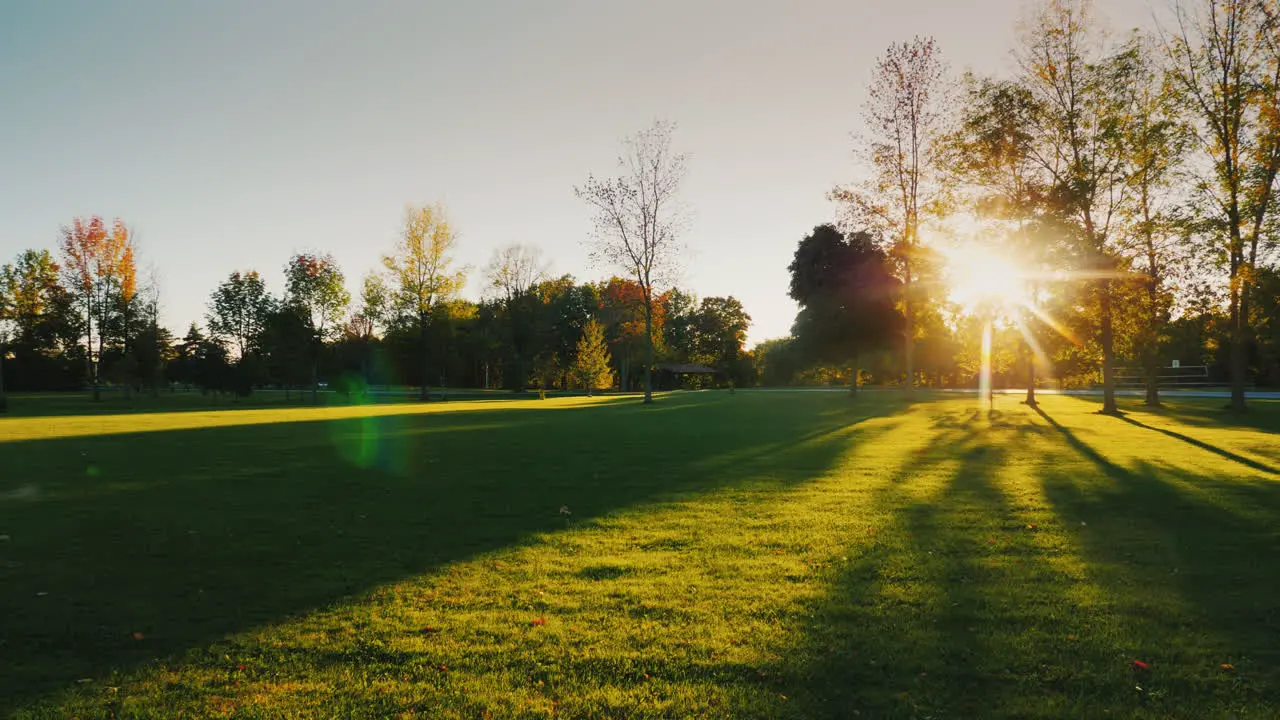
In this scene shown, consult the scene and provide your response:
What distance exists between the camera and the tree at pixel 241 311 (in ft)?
199

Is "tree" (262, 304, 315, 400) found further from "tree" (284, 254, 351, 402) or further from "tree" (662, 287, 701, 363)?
"tree" (662, 287, 701, 363)

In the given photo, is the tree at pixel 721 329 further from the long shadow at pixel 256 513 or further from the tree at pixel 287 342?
the long shadow at pixel 256 513

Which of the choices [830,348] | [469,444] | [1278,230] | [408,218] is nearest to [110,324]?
[408,218]

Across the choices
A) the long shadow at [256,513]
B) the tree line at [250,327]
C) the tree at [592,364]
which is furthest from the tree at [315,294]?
the long shadow at [256,513]

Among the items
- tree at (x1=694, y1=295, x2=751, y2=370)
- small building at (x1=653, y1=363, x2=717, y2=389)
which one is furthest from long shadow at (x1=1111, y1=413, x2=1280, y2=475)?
tree at (x1=694, y1=295, x2=751, y2=370)

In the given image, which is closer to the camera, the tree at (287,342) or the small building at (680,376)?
the tree at (287,342)

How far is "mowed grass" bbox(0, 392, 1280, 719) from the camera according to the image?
160 inches

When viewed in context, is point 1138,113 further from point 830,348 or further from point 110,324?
point 110,324

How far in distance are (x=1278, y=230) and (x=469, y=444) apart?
30561 millimetres

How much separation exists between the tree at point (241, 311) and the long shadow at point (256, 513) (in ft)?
149

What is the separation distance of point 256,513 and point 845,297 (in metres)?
47.1

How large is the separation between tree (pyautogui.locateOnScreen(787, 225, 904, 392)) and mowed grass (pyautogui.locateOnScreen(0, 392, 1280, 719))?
37353 mm

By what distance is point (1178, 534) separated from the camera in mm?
7805

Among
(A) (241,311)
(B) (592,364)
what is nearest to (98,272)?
(A) (241,311)
